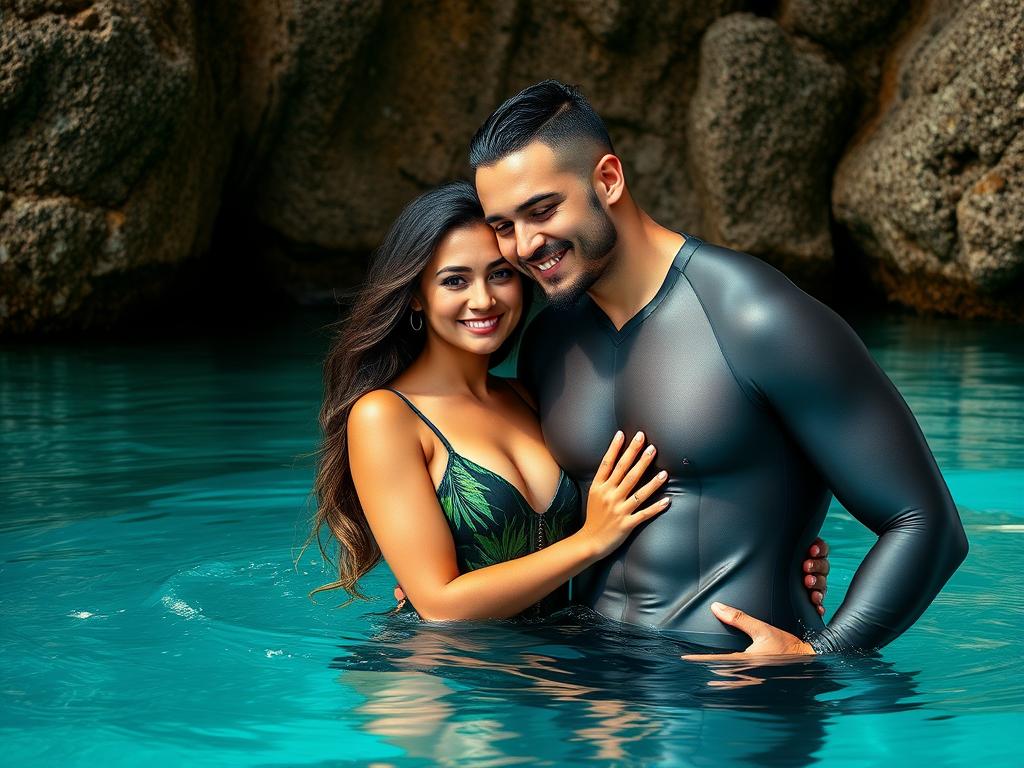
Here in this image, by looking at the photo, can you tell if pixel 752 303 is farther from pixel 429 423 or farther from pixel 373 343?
pixel 373 343

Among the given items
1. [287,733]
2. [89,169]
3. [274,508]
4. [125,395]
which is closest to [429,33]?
[89,169]

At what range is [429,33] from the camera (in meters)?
11.6

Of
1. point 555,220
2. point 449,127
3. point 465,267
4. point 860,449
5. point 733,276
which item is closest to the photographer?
point 860,449

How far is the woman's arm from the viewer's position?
3.18 meters

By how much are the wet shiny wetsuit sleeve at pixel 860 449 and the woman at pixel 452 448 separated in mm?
388

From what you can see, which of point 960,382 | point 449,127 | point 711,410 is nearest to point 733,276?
point 711,410

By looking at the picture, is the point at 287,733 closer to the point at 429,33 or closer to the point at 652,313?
the point at 652,313

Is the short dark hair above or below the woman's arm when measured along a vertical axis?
above

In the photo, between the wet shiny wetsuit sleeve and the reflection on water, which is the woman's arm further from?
the reflection on water

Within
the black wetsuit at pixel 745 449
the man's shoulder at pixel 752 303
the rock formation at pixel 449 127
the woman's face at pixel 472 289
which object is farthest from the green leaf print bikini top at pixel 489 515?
the rock formation at pixel 449 127

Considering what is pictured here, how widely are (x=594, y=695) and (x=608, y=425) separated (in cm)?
66

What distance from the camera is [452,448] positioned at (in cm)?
346

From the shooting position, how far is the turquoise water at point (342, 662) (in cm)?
281

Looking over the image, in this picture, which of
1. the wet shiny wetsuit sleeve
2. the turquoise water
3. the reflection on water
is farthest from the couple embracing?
the reflection on water
